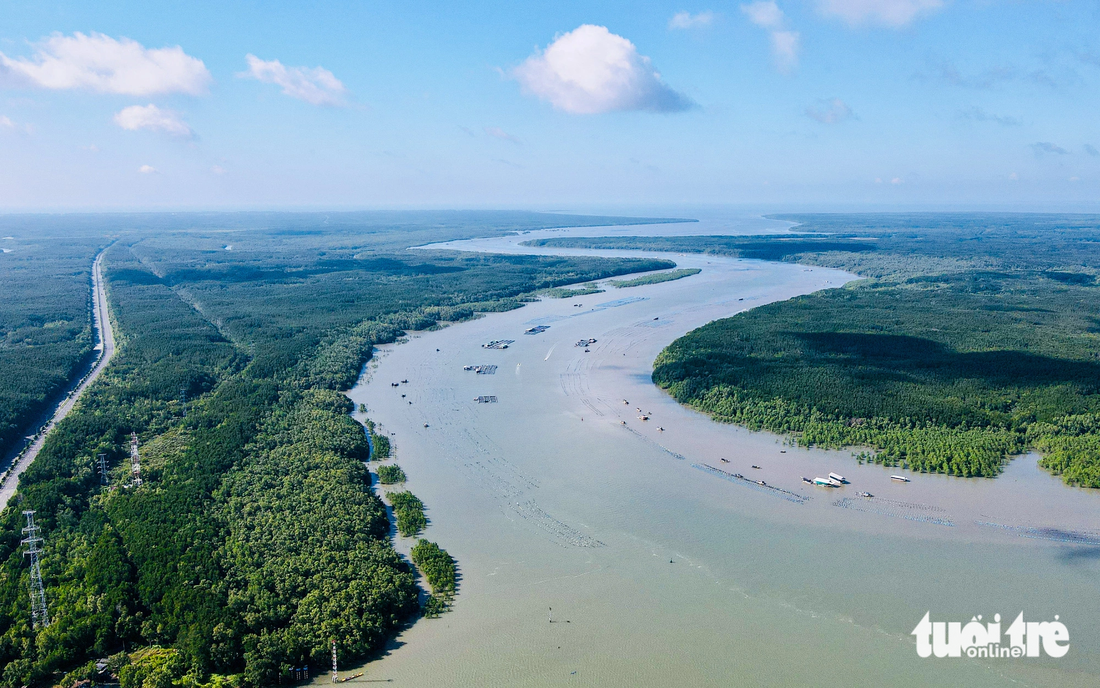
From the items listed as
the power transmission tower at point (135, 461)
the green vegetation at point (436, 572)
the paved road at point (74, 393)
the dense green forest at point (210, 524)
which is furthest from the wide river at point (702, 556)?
the paved road at point (74, 393)

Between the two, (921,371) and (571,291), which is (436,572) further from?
(571,291)

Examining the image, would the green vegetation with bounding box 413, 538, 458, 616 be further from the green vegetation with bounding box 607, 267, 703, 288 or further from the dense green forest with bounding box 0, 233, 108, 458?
the green vegetation with bounding box 607, 267, 703, 288

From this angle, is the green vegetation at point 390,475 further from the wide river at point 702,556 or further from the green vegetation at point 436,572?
the green vegetation at point 436,572

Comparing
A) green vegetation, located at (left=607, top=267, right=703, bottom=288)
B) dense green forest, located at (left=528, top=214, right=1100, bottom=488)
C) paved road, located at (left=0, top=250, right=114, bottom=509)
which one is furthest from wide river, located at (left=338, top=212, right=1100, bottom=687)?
green vegetation, located at (left=607, top=267, right=703, bottom=288)

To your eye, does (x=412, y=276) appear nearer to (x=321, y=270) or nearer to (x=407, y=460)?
(x=321, y=270)

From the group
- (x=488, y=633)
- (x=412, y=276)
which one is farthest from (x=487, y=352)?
(x=412, y=276)

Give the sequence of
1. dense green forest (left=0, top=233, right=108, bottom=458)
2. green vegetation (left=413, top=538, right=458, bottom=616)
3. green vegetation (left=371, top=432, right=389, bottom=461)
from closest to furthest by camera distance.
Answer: green vegetation (left=413, top=538, right=458, bottom=616)
green vegetation (left=371, top=432, right=389, bottom=461)
dense green forest (left=0, top=233, right=108, bottom=458)
